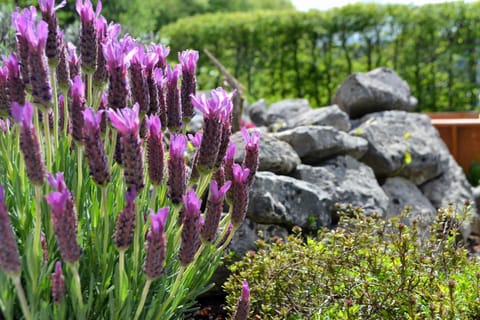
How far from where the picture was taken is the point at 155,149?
204cm

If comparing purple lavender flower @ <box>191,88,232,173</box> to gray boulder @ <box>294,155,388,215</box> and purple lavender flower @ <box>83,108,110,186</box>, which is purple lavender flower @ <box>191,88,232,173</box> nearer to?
purple lavender flower @ <box>83,108,110,186</box>

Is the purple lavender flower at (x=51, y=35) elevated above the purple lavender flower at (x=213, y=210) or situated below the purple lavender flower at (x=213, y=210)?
above

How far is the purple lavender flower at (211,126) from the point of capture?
83.0 inches

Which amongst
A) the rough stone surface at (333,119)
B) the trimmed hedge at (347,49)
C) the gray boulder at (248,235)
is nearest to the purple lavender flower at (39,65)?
the gray boulder at (248,235)

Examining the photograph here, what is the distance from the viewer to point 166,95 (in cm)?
245

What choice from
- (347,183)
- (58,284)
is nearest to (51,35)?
(58,284)

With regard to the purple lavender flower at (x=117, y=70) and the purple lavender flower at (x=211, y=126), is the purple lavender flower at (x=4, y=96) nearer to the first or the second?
the purple lavender flower at (x=117, y=70)

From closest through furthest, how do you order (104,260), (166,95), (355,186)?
1. (104,260)
2. (166,95)
3. (355,186)

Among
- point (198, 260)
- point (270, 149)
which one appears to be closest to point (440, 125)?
point (270, 149)

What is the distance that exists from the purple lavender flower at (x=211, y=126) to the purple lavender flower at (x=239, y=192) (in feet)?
0.48

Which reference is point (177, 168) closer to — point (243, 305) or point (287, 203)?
point (243, 305)

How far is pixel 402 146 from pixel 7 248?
4658 millimetres

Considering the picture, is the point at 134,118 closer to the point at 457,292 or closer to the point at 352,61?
the point at 457,292

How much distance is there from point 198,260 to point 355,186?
2.77 m
